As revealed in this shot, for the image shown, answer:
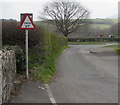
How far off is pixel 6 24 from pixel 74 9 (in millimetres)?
42316

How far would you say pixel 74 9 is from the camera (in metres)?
49.0

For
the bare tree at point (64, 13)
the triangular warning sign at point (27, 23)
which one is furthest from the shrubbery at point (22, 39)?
the bare tree at point (64, 13)

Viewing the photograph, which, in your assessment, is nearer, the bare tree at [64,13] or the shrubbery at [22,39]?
the shrubbery at [22,39]

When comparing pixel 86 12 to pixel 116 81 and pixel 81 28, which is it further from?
pixel 116 81

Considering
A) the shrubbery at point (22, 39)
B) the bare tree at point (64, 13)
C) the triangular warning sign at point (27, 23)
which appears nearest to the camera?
the triangular warning sign at point (27, 23)

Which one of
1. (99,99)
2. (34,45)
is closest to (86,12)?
(34,45)

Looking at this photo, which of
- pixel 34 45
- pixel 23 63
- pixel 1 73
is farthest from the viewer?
pixel 34 45

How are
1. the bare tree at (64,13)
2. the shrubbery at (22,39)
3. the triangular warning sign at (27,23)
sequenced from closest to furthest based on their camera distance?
the triangular warning sign at (27,23)
the shrubbery at (22,39)
the bare tree at (64,13)

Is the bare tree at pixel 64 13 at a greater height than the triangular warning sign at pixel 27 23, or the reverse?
the bare tree at pixel 64 13

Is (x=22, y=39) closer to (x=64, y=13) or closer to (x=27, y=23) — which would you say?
(x=27, y=23)

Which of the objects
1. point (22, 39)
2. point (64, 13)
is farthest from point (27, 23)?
point (64, 13)

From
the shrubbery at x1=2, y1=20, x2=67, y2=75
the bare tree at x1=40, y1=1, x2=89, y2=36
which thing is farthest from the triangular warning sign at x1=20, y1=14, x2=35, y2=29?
the bare tree at x1=40, y1=1, x2=89, y2=36

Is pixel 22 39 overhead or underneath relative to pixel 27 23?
underneath

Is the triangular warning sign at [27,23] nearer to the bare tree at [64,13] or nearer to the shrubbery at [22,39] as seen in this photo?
the shrubbery at [22,39]
